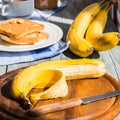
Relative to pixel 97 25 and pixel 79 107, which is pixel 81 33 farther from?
pixel 79 107

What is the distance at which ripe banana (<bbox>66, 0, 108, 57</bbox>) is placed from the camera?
3.26ft

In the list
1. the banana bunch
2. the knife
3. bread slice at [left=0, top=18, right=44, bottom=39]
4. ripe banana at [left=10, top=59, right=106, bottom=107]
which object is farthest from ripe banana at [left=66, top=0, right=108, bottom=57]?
the knife

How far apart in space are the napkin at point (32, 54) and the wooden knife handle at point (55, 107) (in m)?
0.38

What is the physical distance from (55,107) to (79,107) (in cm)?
5

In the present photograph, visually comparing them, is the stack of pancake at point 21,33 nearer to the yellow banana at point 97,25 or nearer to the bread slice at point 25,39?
the bread slice at point 25,39

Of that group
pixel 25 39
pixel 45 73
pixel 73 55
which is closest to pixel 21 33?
pixel 25 39

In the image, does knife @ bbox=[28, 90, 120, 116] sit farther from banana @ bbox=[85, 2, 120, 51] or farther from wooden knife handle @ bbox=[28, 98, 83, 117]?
banana @ bbox=[85, 2, 120, 51]

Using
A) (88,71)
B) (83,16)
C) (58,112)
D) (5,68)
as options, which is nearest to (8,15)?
(83,16)

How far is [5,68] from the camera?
0.97 m

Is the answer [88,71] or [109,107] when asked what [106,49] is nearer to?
[88,71]

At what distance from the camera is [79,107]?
0.64m

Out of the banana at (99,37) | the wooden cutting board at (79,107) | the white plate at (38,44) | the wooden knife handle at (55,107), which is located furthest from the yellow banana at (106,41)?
the wooden knife handle at (55,107)

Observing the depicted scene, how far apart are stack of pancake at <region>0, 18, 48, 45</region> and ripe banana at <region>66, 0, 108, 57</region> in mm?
88

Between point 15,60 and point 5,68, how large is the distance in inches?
1.8
